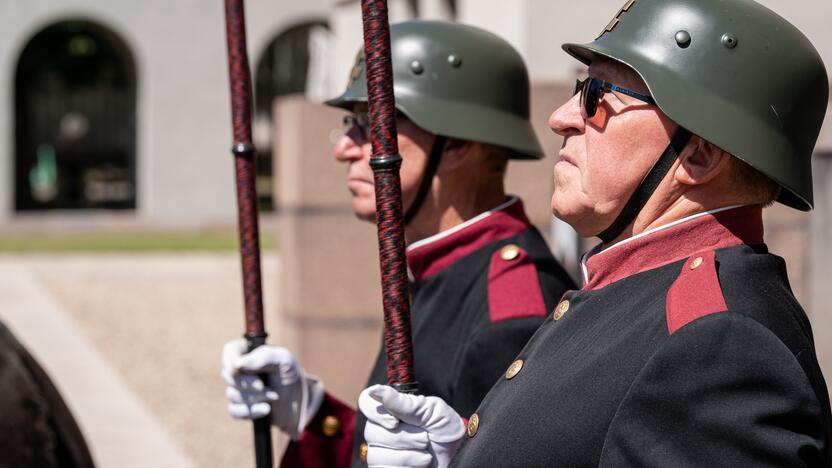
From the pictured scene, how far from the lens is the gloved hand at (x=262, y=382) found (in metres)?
2.49

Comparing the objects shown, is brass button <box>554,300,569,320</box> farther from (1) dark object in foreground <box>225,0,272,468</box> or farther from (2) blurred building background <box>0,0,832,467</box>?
(2) blurred building background <box>0,0,832,467</box>

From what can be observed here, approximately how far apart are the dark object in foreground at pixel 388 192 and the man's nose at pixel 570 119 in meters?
0.26

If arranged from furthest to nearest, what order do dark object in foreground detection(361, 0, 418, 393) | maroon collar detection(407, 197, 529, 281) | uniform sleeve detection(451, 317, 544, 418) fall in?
maroon collar detection(407, 197, 529, 281), uniform sleeve detection(451, 317, 544, 418), dark object in foreground detection(361, 0, 418, 393)

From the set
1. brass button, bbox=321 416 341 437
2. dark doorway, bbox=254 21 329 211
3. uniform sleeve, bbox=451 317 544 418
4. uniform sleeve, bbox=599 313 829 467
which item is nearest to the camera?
uniform sleeve, bbox=599 313 829 467

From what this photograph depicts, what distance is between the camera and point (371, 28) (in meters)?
1.94

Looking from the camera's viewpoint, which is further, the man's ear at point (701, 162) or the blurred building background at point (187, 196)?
the blurred building background at point (187, 196)

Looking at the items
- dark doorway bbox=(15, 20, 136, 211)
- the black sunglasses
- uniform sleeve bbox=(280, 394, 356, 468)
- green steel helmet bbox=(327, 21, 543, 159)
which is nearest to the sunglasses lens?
the black sunglasses

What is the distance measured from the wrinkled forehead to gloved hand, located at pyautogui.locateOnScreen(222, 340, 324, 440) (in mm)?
984

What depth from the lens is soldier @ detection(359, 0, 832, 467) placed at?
1.54 metres

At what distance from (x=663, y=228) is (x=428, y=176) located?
3.29ft

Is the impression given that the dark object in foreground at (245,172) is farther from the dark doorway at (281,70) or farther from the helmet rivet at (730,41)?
the dark doorway at (281,70)

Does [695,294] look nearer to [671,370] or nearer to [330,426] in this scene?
[671,370]

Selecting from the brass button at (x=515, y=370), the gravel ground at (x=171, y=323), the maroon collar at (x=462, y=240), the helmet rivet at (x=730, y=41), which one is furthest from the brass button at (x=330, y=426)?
the gravel ground at (x=171, y=323)

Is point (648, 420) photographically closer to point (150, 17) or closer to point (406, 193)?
point (406, 193)
